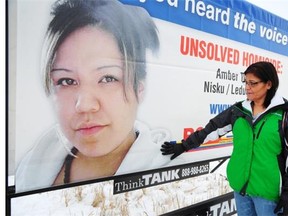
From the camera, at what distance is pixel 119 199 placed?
6.05ft

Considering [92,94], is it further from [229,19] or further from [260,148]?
[229,19]

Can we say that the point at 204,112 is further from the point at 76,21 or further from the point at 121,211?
the point at 76,21

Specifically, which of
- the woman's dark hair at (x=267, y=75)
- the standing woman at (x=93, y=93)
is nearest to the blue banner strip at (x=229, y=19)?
the standing woman at (x=93, y=93)

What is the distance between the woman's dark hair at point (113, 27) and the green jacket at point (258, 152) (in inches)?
24.9

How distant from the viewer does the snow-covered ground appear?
1.50 meters

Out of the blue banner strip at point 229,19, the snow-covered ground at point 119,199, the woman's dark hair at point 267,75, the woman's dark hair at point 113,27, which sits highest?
the blue banner strip at point 229,19

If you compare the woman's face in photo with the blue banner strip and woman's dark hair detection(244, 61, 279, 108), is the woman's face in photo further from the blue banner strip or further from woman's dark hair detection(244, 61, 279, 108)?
woman's dark hair detection(244, 61, 279, 108)

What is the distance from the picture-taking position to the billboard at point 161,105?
1.23 meters

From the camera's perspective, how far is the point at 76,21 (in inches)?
54.7

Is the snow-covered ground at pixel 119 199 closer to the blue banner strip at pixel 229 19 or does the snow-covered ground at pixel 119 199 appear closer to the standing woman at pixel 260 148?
the standing woman at pixel 260 148

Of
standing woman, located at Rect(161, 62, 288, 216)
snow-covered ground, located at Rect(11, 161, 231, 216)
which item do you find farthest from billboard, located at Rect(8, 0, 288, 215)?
standing woman, located at Rect(161, 62, 288, 216)

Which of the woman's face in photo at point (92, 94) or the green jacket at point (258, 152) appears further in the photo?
the green jacket at point (258, 152)

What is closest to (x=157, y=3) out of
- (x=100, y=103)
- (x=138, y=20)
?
(x=138, y=20)

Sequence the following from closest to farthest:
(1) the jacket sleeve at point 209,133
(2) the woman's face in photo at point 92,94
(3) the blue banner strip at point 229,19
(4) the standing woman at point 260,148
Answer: (2) the woman's face in photo at point 92,94, (4) the standing woman at point 260,148, (3) the blue banner strip at point 229,19, (1) the jacket sleeve at point 209,133
